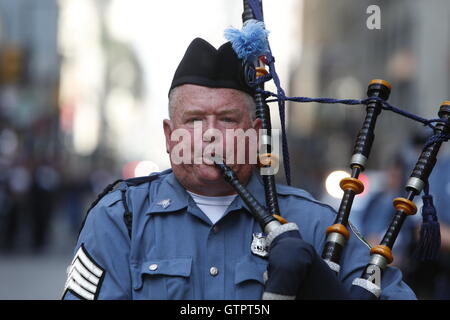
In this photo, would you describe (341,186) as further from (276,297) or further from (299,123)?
(299,123)

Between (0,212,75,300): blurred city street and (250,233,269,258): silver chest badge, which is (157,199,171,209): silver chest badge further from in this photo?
(0,212,75,300): blurred city street

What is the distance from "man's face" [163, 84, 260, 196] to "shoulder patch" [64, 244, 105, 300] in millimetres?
508

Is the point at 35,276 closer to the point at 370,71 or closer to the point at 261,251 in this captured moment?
the point at 261,251

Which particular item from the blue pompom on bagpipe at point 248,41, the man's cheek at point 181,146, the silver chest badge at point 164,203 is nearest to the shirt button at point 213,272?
the silver chest badge at point 164,203

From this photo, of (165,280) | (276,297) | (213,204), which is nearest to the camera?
(276,297)

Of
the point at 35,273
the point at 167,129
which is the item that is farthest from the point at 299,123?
the point at 167,129

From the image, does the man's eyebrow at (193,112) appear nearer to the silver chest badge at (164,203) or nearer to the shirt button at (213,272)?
the silver chest badge at (164,203)

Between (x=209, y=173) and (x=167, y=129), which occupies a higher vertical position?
(x=167, y=129)

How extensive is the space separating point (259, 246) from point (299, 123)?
199 feet

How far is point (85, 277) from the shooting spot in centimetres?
328

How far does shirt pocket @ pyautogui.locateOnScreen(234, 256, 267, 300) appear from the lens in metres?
3.22

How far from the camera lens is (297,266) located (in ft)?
9.21

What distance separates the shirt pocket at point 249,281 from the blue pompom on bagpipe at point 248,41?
83cm
